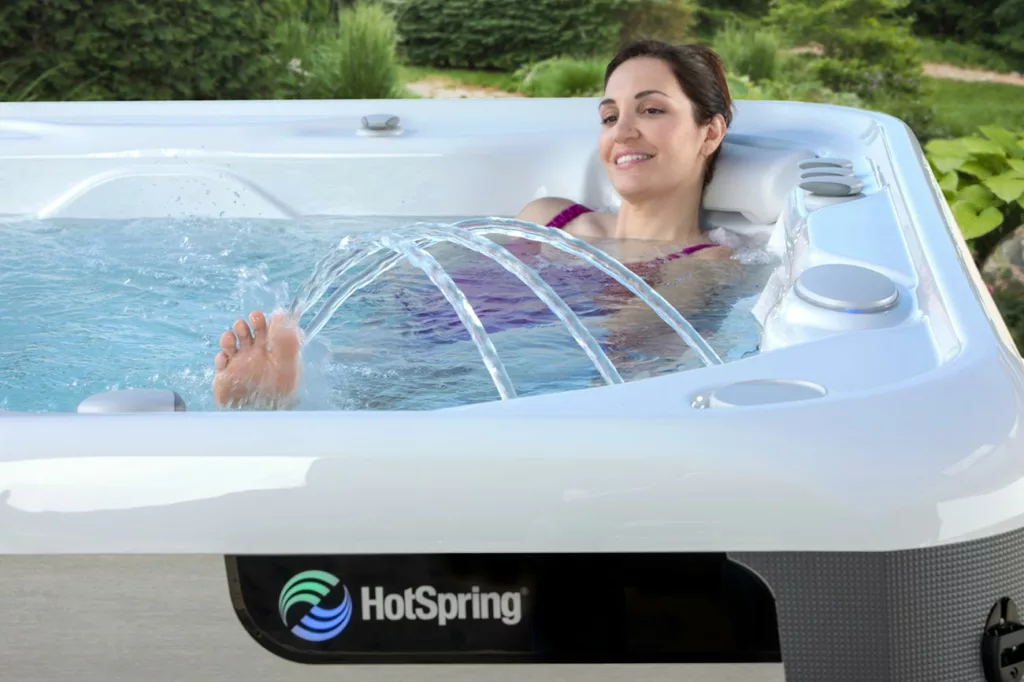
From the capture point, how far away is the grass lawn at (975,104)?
586 centimetres

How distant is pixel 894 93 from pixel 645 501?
17.5 ft

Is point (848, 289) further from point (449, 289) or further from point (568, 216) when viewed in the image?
point (568, 216)

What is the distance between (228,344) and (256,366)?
0.04 meters

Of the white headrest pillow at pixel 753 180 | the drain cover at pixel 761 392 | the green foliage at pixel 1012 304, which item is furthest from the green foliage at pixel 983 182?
the drain cover at pixel 761 392

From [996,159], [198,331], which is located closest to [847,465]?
[198,331]

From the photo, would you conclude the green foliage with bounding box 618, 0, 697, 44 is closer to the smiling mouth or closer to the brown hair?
the brown hair

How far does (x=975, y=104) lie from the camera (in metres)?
6.09

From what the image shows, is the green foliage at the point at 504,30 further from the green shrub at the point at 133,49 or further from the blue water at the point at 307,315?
the blue water at the point at 307,315

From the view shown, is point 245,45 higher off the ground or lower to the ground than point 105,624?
higher

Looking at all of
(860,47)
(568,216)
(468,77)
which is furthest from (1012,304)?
(468,77)

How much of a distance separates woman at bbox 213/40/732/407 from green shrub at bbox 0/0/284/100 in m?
2.83

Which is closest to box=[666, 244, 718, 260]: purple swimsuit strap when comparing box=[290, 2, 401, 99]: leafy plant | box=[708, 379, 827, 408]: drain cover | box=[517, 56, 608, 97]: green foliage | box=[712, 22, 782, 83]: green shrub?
box=[708, 379, 827, 408]: drain cover

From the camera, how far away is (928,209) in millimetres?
1741

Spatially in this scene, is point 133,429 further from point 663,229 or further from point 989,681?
point 663,229
